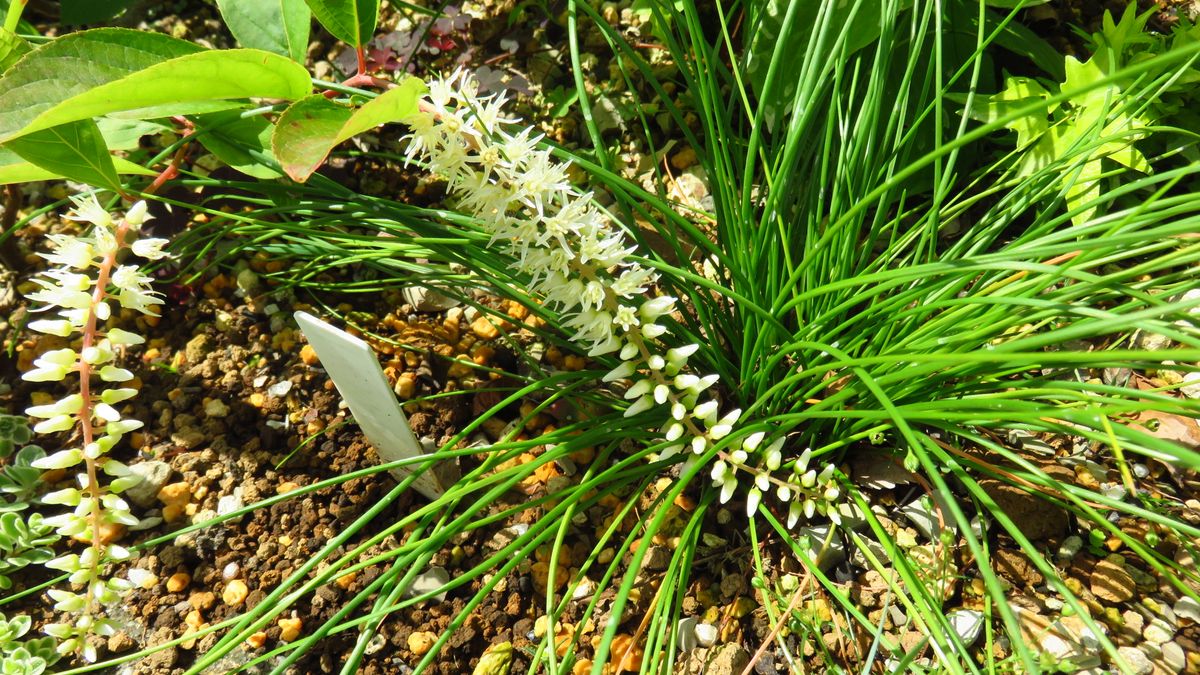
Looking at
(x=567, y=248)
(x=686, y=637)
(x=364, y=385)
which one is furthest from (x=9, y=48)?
(x=686, y=637)

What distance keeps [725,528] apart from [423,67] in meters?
1.10

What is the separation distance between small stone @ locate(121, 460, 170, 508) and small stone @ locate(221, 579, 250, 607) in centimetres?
22

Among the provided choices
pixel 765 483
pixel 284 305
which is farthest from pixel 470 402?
pixel 765 483

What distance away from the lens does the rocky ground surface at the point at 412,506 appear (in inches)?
40.5

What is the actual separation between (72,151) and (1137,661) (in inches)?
54.2

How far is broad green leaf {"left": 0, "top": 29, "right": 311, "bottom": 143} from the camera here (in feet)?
2.02

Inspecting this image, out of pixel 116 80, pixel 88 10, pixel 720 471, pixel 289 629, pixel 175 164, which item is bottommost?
pixel 289 629

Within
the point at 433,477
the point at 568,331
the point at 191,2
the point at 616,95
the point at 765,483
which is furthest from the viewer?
the point at 191,2

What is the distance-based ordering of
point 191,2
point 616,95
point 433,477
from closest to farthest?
point 433,477, point 616,95, point 191,2

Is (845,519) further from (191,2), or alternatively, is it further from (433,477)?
(191,2)

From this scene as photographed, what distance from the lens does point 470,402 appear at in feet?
4.30

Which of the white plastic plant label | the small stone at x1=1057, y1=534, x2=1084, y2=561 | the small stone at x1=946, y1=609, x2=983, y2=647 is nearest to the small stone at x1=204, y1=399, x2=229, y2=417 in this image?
the white plastic plant label

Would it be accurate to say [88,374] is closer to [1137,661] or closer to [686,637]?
[686,637]

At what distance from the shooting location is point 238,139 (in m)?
1.00
